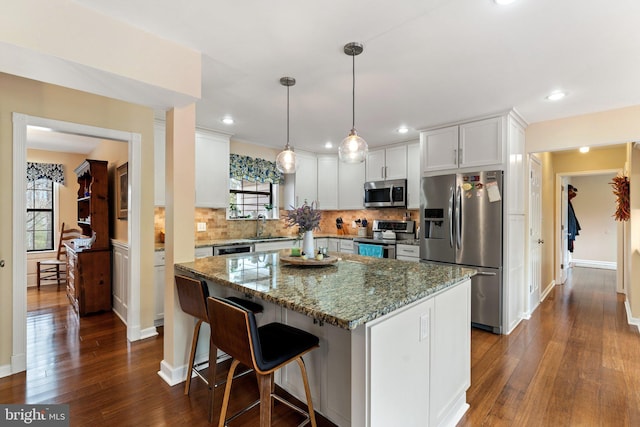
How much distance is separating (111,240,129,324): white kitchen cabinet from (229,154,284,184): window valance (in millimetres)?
1732

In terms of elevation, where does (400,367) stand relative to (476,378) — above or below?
above

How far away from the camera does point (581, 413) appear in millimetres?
2041

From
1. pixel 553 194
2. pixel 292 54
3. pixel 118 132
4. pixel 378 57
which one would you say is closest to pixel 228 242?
pixel 118 132

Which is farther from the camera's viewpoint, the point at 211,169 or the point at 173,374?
the point at 211,169

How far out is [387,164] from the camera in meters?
5.00

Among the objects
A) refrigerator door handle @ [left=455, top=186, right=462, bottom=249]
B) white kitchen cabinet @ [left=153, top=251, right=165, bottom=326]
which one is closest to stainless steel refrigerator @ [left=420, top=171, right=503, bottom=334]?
refrigerator door handle @ [left=455, top=186, right=462, bottom=249]

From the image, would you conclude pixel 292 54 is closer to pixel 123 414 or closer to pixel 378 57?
pixel 378 57

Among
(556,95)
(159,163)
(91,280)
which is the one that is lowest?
(91,280)

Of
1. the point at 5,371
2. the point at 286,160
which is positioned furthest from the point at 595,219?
the point at 5,371

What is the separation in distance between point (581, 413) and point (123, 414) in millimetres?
3003

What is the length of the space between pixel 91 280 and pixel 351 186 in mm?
4030

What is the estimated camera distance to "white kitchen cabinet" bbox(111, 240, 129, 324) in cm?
354

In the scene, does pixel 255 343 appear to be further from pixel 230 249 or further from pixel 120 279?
pixel 120 279

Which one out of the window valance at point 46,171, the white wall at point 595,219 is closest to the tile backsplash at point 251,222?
the window valance at point 46,171
